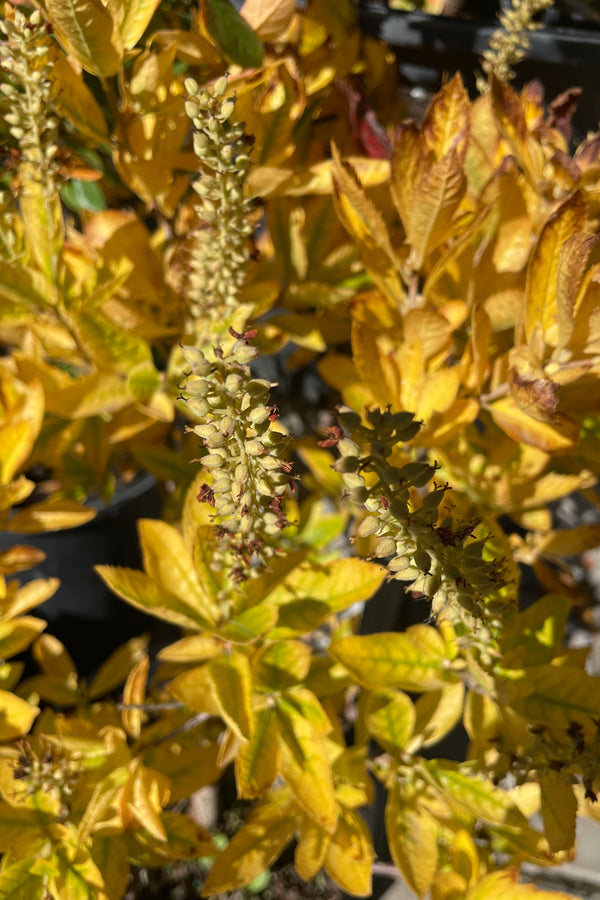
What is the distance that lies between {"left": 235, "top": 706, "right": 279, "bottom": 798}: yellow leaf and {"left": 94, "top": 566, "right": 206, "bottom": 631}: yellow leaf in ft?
0.41

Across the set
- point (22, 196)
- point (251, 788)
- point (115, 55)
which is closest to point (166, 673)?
point (251, 788)

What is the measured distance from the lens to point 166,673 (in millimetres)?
938

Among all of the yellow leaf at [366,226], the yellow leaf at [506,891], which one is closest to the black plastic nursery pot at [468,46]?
the yellow leaf at [366,226]

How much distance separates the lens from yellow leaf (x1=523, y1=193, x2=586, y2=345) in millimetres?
592

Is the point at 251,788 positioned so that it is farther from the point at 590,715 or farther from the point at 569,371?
the point at 569,371

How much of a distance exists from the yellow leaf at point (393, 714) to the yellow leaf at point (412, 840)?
0.08 metres

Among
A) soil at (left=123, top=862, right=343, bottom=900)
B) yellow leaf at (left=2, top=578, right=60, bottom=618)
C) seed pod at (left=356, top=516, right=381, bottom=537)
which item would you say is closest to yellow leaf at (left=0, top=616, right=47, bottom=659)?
yellow leaf at (left=2, top=578, right=60, bottom=618)

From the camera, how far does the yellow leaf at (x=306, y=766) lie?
2.16 feet

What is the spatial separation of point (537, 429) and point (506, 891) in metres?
0.52

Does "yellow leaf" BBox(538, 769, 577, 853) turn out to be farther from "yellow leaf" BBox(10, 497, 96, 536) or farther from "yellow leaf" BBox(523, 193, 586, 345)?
"yellow leaf" BBox(10, 497, 96, 536)

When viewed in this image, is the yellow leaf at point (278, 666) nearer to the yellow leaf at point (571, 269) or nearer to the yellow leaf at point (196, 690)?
the yellow leaf at point (196, 690)

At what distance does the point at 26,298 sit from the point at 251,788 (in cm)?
59

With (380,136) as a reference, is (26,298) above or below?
below

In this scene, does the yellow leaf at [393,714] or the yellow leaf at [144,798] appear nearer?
the yellow leaf at [144,798]
